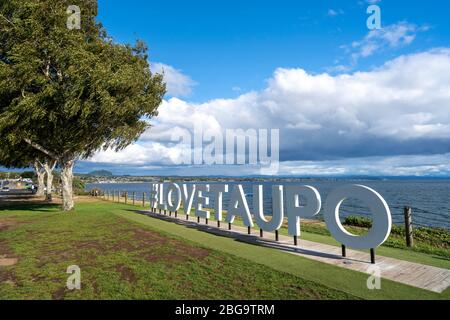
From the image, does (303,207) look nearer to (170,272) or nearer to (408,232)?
(408,232)

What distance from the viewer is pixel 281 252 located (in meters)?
9.50

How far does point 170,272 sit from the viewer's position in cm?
743

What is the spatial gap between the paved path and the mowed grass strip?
190 cm

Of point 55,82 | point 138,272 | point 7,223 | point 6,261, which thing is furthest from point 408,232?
point 55,82

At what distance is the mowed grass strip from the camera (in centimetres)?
609

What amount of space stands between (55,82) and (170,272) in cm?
1695

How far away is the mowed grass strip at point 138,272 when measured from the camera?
6.09 metres

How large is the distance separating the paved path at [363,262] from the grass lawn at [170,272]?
505mm

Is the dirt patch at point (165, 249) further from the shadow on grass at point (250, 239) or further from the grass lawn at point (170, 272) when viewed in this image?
the shadow on grass at point (250, 239)

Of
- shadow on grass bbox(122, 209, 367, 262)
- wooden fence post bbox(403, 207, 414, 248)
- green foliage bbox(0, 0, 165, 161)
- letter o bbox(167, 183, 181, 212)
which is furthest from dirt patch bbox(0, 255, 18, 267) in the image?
wooden fence post bbox(403, 207, 414, 248)

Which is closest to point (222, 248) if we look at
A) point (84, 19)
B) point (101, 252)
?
point (101, 252)

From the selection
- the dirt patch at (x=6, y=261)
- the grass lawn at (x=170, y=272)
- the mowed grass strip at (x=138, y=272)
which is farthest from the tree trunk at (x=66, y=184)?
the dirt patch at (x=6, y=261)
